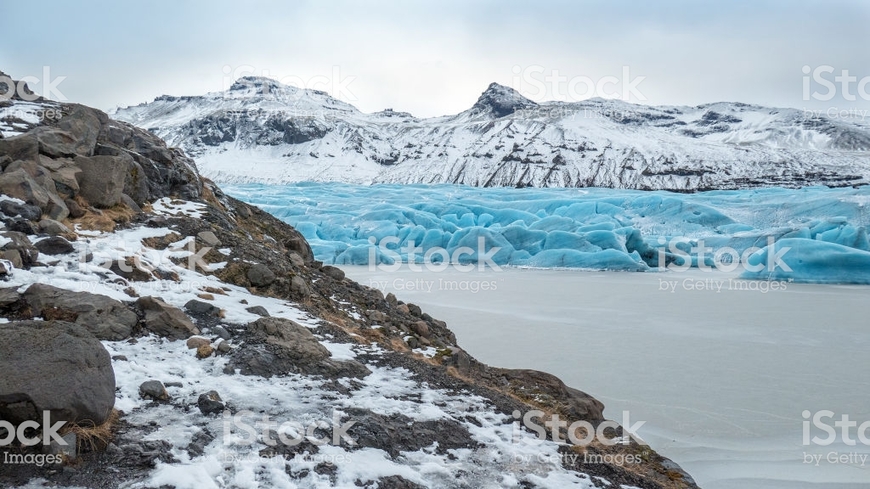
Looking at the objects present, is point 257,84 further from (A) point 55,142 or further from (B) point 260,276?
(B) point 260,276

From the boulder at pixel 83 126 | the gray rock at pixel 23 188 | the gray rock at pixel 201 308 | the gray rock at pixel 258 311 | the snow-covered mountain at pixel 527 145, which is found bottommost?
the gray rock at pixel 258 311

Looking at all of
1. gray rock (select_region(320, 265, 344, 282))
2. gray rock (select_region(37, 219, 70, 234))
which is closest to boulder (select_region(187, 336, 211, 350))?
gray rock (select_region(37, 219, 70, 234))

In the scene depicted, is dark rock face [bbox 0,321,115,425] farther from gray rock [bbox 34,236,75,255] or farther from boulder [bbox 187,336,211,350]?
gray rock [bbox 34,236,75,255]

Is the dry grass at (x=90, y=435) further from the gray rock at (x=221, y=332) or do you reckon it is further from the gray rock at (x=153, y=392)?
the gray rock at (x=221, y=332)

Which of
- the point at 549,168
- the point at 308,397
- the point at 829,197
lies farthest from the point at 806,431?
the point at 549,168

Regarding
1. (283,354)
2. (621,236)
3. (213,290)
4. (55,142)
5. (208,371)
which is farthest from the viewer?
(621,236)

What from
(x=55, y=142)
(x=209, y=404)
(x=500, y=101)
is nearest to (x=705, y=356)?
(x=209, y=404)

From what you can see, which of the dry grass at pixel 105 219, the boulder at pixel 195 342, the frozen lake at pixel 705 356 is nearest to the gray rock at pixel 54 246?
the dry grass at pixel 105 219
